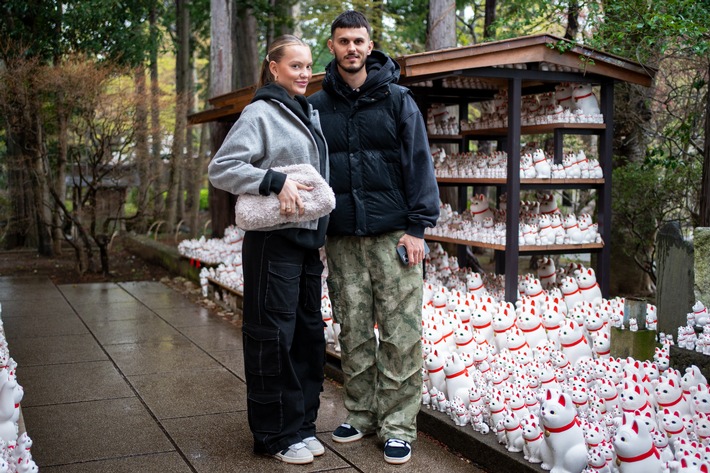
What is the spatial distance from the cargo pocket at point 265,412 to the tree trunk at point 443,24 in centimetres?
655

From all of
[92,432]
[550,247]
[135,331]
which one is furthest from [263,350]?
[135,331]

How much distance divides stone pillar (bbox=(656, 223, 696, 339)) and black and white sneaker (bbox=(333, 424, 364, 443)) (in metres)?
1.93

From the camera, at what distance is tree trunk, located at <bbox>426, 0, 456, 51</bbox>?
938 centimetres

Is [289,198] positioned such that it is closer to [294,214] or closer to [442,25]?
[294,214]

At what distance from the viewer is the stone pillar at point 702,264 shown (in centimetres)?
427

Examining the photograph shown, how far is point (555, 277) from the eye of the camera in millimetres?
7336

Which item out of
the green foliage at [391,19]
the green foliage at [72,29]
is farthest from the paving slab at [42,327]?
the green foliage at [391,19]

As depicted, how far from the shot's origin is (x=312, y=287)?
3.88 m

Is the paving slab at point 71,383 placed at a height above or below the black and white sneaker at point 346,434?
below

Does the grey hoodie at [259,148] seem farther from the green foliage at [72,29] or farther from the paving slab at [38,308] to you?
the green foliage at [72,29]

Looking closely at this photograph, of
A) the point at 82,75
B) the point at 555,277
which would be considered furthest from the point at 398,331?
the point at 82,75

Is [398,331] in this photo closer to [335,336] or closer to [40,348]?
[335,336]

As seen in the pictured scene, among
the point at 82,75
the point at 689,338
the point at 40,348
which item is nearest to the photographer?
the point at 689,338

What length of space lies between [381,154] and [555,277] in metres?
3.91
